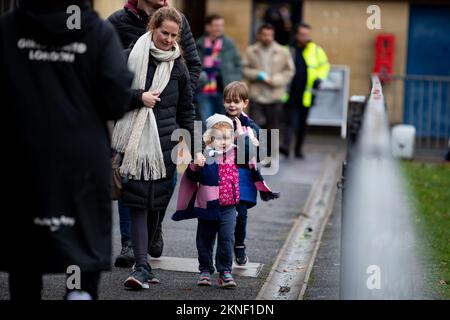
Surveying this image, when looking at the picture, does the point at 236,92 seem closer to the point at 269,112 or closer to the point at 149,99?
the point at 149,99

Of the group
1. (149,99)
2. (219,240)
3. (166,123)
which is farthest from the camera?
(219,240)

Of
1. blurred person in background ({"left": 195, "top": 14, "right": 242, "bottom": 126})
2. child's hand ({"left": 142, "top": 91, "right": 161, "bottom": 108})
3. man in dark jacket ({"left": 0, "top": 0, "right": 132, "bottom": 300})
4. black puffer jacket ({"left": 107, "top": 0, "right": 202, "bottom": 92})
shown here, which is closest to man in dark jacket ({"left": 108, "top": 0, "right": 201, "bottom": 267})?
black puffer jacket ({"left": 107, "top": 0, "right": 202, "bottom": 92})

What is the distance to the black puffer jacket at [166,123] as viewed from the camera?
738cm

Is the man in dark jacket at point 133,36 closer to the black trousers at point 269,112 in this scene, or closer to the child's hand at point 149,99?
the child's hand at point 149,99

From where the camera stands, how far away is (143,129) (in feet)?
24.2

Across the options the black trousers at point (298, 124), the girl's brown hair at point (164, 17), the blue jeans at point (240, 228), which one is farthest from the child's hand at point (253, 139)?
the black trousers at point (298, 124)

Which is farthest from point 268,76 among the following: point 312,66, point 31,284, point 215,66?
point 31,284

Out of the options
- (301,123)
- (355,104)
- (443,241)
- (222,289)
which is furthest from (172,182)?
(301,123)

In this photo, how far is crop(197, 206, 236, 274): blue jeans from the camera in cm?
758

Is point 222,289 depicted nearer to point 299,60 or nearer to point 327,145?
point 299,60

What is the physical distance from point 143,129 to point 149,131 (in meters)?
0.04

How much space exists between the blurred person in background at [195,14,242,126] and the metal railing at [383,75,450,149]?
4.19 m

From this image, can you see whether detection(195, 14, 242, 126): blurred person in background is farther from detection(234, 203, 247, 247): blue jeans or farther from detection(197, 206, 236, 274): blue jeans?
detection(197, 206, 236, 274): blue jeans
